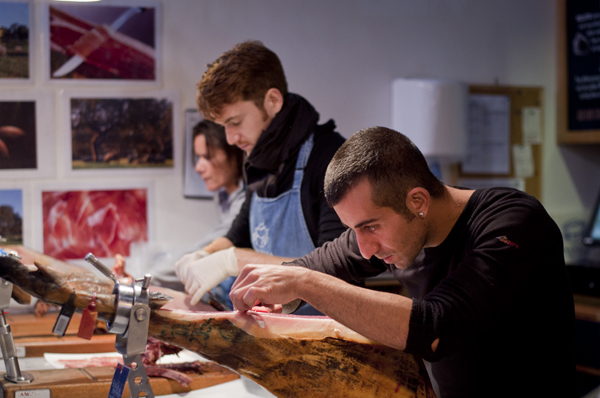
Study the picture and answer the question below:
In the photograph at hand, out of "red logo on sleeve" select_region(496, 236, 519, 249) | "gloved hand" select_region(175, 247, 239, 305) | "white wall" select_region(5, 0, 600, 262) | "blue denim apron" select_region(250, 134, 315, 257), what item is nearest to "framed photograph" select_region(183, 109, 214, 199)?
"white wall" select_region(5, 0, 600, 262)

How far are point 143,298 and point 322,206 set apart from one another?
2.87 feet

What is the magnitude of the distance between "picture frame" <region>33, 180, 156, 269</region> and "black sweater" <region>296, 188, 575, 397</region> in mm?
1887

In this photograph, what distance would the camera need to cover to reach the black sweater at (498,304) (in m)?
1.13

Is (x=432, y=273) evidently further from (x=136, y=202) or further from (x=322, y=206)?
(x=136, y=202)

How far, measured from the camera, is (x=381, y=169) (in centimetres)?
124

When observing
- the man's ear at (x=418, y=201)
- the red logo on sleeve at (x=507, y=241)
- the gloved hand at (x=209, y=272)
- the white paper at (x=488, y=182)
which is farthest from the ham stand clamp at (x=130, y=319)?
the white paper at (x=488, y=182)

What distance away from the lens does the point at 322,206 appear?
1840 mm

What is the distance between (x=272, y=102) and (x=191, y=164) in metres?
1.13

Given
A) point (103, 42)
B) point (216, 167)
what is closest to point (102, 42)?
point (103, 42)

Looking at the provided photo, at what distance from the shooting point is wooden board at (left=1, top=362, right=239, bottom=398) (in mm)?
1497

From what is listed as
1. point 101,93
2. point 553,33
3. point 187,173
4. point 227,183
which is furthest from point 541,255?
point 553,33

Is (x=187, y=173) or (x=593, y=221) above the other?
(x=187, y=173)

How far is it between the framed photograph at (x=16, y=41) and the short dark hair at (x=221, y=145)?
0.93 metres

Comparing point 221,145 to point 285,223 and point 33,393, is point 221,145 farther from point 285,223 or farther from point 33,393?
point 33,393
